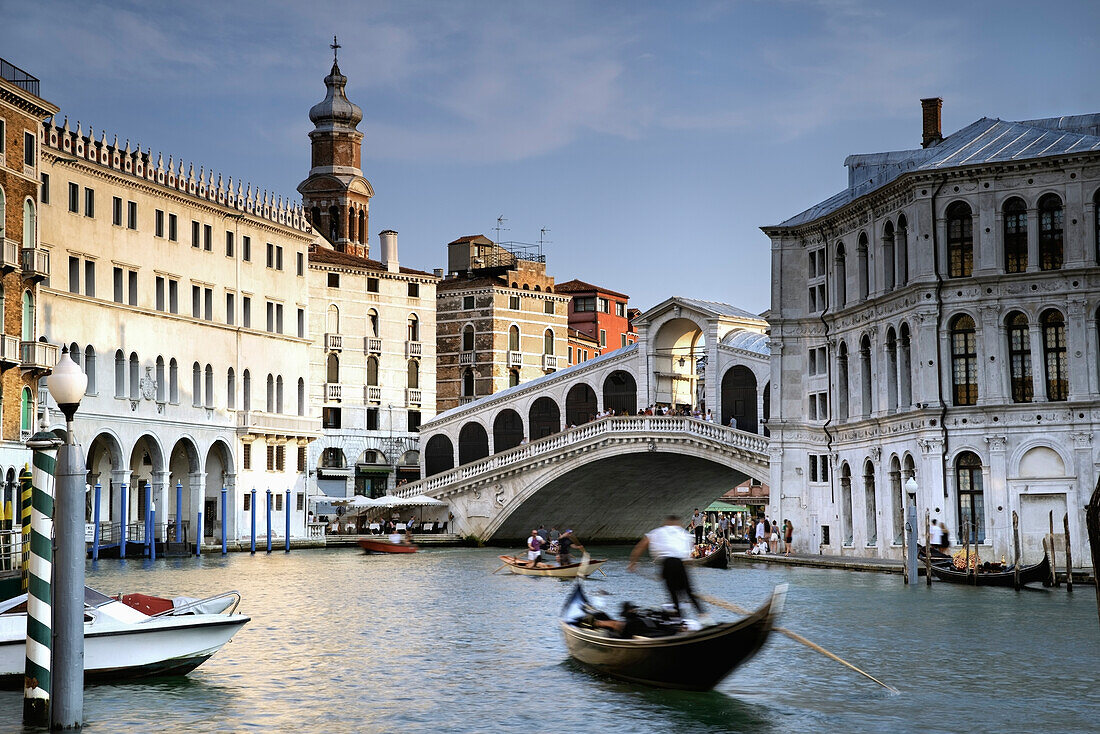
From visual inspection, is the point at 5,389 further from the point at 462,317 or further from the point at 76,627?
the point at 462,317

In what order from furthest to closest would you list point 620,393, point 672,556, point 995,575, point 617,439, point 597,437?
point 620,393, point 597,437, point 617,439, point 995,575, point 672,556

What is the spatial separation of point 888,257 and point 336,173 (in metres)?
34.7

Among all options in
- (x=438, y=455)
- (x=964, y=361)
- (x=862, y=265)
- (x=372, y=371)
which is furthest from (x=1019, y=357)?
(x=372, y=371)

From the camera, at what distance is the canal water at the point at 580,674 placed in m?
13.8

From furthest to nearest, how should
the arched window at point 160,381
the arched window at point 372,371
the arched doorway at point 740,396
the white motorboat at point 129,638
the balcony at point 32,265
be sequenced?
the arched window at point 372,371, the arched doorway at point 740,396, the arched window at point 160,381, the balcony at point 32,265, the white motorboat at point 129,638

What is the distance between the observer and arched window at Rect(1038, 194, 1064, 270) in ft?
104

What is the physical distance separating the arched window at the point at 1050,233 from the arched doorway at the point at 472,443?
101ft

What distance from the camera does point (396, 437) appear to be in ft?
198

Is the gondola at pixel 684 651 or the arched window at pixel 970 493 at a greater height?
the arched window at pixel 970 493

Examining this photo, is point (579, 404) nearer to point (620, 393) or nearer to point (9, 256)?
point (620, 393)

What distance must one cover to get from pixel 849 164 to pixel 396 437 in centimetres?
2491

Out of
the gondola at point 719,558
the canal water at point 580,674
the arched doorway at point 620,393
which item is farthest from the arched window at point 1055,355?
the arched doorway at point 620,393

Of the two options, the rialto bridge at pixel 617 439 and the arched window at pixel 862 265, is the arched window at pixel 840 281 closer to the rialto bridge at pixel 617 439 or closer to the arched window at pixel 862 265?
the arched window at pixel 862 265

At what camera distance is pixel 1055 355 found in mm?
31516
